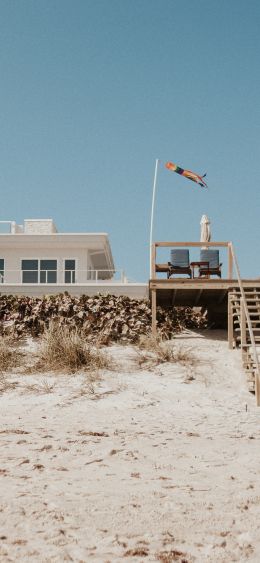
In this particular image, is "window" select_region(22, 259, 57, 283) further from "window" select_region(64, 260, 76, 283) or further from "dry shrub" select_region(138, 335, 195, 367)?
"dry shrub" select_region(138, 335, 195, 367)

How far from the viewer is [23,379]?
884 centimetres

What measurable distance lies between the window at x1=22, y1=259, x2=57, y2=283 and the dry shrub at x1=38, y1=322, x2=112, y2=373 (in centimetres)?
1450

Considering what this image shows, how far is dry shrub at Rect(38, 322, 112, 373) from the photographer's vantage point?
9250 mm

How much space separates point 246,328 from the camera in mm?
11391

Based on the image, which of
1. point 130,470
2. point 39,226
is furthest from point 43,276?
point 130,470

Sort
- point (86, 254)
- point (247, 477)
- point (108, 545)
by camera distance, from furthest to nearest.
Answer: point (86, 254) → point (247, 477) → point (108, 545)

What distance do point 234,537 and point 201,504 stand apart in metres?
0.57

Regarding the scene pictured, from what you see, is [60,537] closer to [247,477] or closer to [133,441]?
[247,477]

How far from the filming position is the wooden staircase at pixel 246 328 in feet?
28.8

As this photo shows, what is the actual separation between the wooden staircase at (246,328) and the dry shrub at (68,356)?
252 centimetres

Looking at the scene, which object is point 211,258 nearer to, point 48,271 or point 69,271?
point 69,271

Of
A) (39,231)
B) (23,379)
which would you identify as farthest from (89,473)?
(39,231)

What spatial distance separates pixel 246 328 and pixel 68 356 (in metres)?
4.28

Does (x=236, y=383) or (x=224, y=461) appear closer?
(x=224, y=461)
